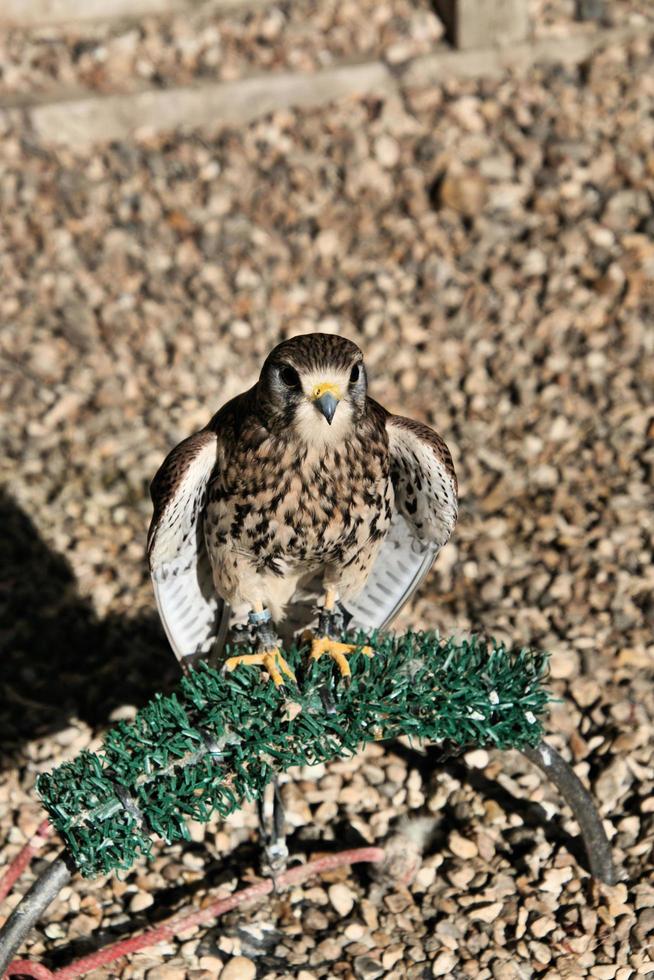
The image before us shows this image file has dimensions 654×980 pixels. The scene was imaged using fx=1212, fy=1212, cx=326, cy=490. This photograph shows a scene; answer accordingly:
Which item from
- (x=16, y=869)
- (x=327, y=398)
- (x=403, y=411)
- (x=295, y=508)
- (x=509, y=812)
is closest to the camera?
(x=327, y=398)

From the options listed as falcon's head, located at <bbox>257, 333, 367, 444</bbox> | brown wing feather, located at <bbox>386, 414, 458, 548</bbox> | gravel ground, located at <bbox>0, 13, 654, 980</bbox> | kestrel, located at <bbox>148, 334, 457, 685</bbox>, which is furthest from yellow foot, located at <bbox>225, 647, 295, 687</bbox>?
gravel ground, located at <bbox>0, 13, 654, 980</bbox>

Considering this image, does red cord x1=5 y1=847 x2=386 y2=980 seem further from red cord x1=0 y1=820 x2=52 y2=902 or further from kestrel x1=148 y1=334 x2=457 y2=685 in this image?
kestrel x1=148 y1=334 x2=457 y2=685

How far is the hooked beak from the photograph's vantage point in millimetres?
2330

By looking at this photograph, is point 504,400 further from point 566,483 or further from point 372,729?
point 372,729

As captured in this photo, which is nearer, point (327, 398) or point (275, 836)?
point (327, 398)

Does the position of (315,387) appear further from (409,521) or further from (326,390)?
(409,521)

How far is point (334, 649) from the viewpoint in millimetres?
2797

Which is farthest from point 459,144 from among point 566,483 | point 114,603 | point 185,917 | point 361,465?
point 185,917

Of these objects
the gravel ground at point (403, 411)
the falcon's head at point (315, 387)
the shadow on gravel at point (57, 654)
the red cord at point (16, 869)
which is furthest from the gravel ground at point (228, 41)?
the red cord at point (16, 869)

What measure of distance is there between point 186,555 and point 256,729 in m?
0.46

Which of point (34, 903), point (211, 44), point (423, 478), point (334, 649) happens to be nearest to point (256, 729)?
point (334, 649)

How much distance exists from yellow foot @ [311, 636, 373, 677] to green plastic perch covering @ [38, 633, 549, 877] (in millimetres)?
19

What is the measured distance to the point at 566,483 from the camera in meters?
4.07

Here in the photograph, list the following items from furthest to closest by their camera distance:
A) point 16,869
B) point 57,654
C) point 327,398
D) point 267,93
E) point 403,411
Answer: point 267,93 → point 403,411 → point 57,654 → point 16,869 → point 327,398
